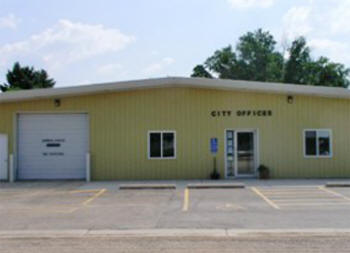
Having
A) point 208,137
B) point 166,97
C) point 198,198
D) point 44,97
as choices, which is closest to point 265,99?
point 208,137

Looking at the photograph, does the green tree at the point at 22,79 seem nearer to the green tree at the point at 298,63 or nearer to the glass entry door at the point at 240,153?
the green tree at the point at 298,63

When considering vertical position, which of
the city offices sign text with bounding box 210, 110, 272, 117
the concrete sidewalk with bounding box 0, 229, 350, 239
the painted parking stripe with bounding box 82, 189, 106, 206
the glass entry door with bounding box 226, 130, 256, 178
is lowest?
the concrete sidewalk with bounding box 0, 229, 350, 239

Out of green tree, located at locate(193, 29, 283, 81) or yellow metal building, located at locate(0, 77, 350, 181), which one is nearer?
yellow metal building, located at locate(0, 77, 350, 181)

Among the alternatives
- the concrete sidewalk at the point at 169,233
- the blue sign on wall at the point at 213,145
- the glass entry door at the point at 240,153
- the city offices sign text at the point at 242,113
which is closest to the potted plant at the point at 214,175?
the glass entry door at the point at 240,153

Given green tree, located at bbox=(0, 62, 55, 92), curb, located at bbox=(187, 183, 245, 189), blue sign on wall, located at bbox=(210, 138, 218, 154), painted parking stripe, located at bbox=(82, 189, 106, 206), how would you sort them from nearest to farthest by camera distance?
1. painted parking stripe, located at bbox=(82, 189, 106, 206)
2. curb, located at bbox=(187, 183, 245, 189)
3. blue sign on wall, located at bbox=(210, 138, 218, 154)
4. green tree, located at bbox=(0, 62, 55, 92)

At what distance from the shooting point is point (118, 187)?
14.2 m

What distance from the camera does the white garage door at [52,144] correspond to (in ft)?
55.1

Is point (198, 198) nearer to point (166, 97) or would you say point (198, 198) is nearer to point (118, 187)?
point (118, 187)

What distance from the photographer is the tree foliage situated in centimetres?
4722

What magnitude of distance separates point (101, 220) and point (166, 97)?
8507mm

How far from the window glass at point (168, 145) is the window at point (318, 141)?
571cm

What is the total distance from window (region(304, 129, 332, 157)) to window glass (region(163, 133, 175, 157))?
5713 millimetres

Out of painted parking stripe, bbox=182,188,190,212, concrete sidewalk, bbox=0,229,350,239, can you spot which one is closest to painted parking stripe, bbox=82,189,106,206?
painted parking stripe, bbox=182,188,190,212

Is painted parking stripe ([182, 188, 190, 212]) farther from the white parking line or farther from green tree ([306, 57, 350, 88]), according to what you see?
green tree ([306, 57, 350, 88])
